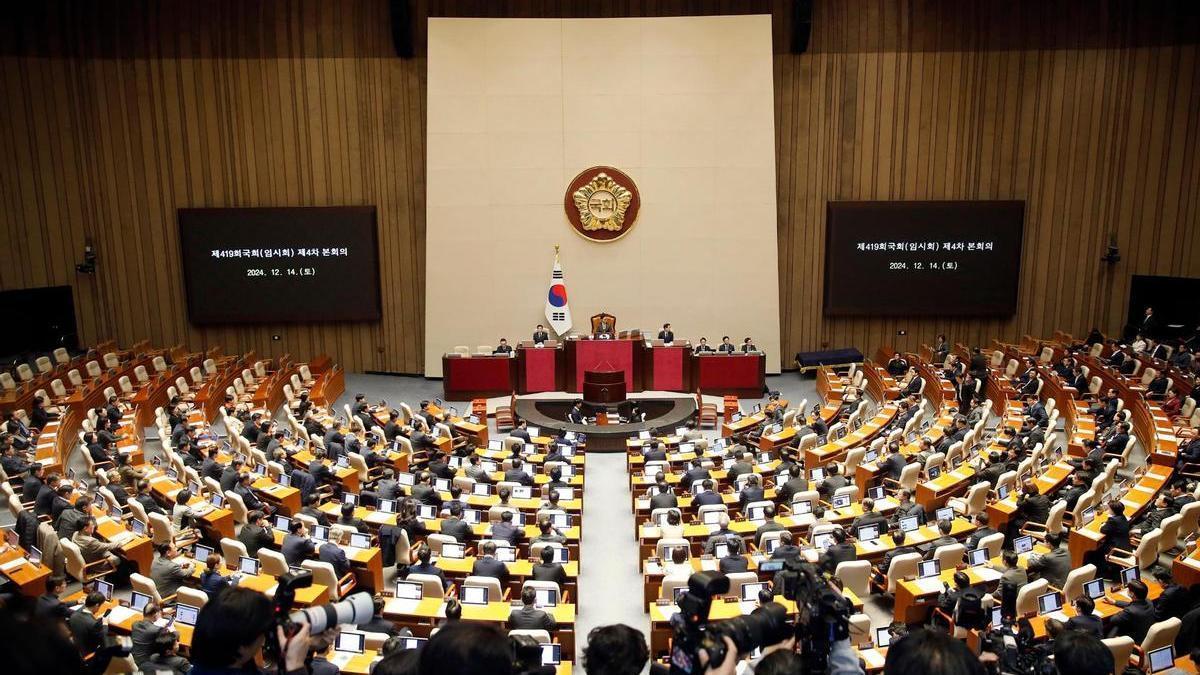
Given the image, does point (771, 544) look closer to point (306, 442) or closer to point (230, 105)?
point (306, 442)

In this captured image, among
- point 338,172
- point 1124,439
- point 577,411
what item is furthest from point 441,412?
point 1124,439

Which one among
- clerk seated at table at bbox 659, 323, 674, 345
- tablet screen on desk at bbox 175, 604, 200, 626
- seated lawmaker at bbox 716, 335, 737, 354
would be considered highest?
clerk seated at table at bbox 659, 323, 674, 345

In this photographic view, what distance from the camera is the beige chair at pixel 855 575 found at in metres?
8.26

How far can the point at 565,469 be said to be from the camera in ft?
41.7

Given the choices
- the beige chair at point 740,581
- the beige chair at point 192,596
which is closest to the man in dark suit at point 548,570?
the beige chair at point 740,581

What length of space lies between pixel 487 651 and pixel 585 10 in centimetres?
1908

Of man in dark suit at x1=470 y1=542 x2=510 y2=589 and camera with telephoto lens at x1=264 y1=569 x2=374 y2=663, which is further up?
camera with telephoto lens at x1=264 y1=569 x2=374 y2=663

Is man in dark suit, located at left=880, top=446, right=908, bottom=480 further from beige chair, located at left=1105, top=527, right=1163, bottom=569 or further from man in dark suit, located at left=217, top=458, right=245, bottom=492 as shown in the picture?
man in dark suit, located at left=217, top=458, right=245, bottom=492

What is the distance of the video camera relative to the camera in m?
3.01

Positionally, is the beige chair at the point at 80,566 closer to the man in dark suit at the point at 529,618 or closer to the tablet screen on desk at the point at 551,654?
the man in dark suit at the point at 529,618

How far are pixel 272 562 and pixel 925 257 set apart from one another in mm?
16754

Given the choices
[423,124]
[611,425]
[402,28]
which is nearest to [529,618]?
[611,425]

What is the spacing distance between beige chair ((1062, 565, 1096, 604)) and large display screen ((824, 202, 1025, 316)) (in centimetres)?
1316

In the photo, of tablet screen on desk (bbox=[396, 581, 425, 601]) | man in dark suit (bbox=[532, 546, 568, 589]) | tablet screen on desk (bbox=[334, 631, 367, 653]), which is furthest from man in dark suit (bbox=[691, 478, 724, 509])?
tablet screen on desk (bbox=[334, 631, 367, 653])
